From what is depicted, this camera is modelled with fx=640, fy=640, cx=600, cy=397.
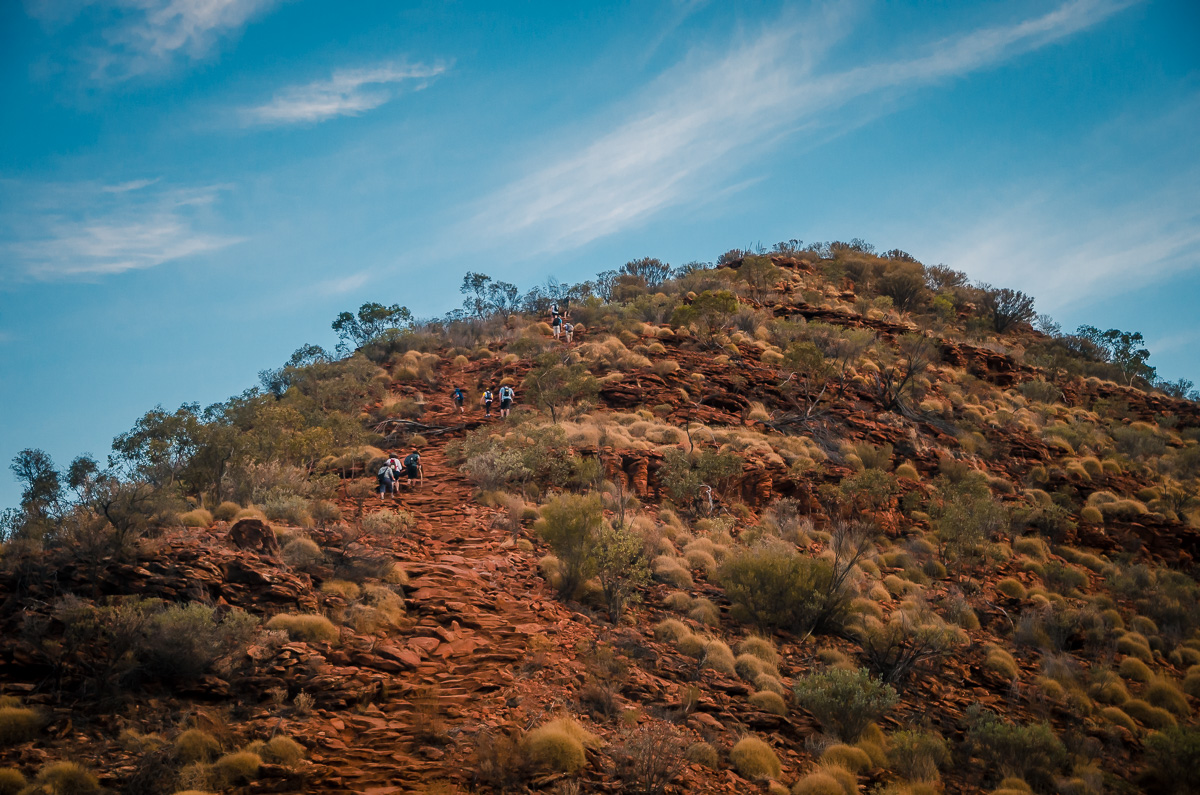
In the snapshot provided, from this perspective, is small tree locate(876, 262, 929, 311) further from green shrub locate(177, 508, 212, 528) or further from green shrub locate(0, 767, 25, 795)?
green shrub locate(0, 767, 25, 795)

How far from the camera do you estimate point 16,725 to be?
6.74m

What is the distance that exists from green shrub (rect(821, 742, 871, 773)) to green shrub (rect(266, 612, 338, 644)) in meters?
7.22

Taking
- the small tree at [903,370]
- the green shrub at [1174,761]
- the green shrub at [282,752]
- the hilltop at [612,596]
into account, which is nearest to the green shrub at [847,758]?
the hilltop at [612,596]

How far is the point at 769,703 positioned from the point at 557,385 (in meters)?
17.4

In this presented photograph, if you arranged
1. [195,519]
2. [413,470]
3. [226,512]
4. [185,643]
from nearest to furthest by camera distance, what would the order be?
[185,643]
[195,519]
[226,512]
[413,470]

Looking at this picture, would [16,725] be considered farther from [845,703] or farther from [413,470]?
[413,470]

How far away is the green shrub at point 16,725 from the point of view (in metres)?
6.67

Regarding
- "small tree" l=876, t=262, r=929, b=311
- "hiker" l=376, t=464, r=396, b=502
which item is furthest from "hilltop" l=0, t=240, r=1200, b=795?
"small tree" l=876, t=262, r=929, b=311

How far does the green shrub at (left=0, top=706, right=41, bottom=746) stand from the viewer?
667cm

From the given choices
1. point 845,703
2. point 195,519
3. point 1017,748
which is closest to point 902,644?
point 1017,748

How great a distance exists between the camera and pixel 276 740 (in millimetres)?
6980

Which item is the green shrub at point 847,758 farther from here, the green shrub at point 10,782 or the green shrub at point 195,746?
the green shrub at point 10,782

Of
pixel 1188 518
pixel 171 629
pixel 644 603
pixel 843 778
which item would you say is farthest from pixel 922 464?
pixel 171 629

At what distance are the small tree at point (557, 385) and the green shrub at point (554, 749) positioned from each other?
17.1 meters
